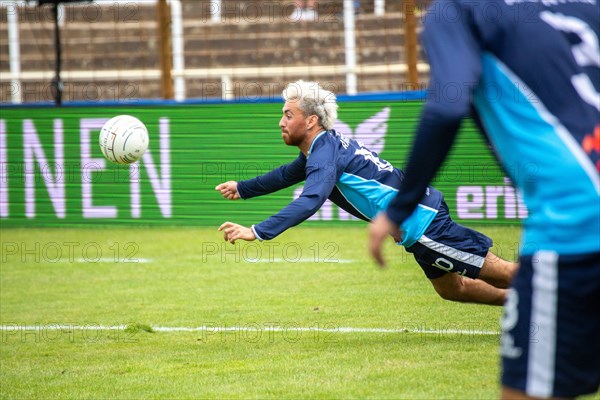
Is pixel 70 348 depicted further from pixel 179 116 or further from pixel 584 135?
pixel 179 116

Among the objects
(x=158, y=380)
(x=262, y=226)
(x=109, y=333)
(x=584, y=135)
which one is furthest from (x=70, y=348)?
(x=584, y=135)

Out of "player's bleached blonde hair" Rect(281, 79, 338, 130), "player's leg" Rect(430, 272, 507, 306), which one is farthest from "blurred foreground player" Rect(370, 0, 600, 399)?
"player's leg" Rect(430, 272, 507, 306)

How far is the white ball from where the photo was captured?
353 inches

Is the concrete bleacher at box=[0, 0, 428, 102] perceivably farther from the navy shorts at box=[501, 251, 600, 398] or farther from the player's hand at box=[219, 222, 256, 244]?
the navy shorts at box=[501, 251, 600, 398]

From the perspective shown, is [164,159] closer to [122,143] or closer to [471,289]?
[122,143]

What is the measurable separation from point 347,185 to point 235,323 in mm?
1776

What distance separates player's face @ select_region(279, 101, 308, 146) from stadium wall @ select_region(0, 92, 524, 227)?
6006 millimetres

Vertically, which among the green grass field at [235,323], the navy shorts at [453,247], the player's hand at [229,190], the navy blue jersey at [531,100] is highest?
the navy blue jersey at [531,100]

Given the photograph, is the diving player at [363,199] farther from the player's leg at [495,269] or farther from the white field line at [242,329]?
the white field line at [242,329]

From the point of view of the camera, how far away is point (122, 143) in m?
8.98

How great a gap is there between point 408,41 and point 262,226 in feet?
25.1

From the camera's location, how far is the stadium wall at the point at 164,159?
12.8 meters

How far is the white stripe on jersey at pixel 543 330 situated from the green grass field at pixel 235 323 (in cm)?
241

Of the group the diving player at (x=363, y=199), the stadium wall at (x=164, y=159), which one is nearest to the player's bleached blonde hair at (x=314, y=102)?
the diving player at (x=363, y=199)
